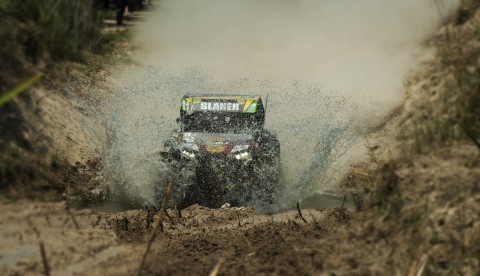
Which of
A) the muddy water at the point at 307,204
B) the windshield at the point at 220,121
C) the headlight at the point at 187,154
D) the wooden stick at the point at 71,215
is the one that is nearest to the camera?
the wooden stick at the point at 71,215

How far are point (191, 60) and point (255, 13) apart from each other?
6.28m

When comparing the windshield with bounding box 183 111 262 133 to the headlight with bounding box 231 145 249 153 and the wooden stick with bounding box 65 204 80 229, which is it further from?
the wooden stick with bounding box 65 204 80 229

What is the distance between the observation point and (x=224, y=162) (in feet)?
37.1

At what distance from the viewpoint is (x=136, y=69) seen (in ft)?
69.5

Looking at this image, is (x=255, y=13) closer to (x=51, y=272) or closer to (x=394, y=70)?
(x=394, y=70)

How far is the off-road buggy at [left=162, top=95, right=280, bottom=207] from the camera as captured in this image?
11.3m

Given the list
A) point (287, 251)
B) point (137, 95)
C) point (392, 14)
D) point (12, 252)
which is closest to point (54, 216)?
point (12, 252)

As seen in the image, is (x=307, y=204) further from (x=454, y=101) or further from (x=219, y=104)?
(x=454, y=101)

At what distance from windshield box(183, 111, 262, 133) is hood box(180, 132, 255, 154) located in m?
0.32

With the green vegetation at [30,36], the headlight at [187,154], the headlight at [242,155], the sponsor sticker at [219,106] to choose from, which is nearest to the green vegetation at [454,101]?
the headlight at [242,155]

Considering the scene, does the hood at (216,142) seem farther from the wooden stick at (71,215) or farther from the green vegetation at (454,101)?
the green vegetation at (454,101)

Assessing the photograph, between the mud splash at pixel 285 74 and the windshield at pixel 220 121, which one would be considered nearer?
the windshield at pixel 220 121

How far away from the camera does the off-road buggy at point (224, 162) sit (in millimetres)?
11266

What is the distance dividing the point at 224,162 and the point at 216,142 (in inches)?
21.1
